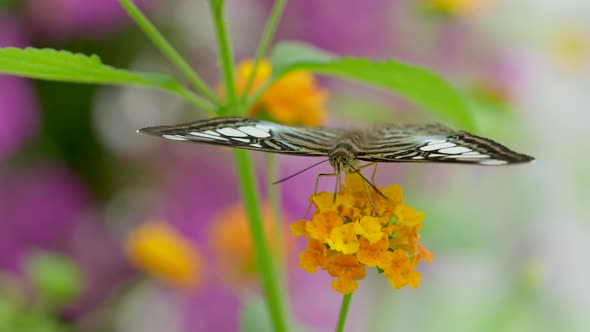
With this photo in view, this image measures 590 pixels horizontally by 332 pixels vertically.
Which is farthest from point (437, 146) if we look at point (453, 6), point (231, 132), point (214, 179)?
point (214, 179)

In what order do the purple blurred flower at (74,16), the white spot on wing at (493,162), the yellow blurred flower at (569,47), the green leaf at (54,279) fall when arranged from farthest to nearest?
the yellow blurred flower at (569,47) < the purple blurred flower at (74,16) < the green leaf at (54,279) < the white spot on wing at (493,162)

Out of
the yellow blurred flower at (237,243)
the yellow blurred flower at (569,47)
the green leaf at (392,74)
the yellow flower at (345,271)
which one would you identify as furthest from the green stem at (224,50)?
the yellow blurred flower at (569,47)

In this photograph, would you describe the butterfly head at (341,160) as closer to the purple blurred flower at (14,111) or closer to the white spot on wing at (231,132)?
the white spot on wing at (231,132)

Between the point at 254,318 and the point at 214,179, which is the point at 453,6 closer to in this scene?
the point at 214,179

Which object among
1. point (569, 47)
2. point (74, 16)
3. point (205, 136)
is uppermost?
point (569, 47)

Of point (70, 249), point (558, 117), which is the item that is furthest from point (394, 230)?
point (558, 117)

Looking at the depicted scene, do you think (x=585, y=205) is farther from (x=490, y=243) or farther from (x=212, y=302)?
(x=212, y=302)

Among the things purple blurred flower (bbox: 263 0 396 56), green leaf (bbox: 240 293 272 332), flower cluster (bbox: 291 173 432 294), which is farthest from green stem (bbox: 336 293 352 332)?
purple blurred flower (bbox: 263 0 396 56)

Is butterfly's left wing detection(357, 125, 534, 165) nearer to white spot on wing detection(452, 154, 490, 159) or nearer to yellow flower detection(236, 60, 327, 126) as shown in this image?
white spot on wing detection(452, 154, 490, 159)
